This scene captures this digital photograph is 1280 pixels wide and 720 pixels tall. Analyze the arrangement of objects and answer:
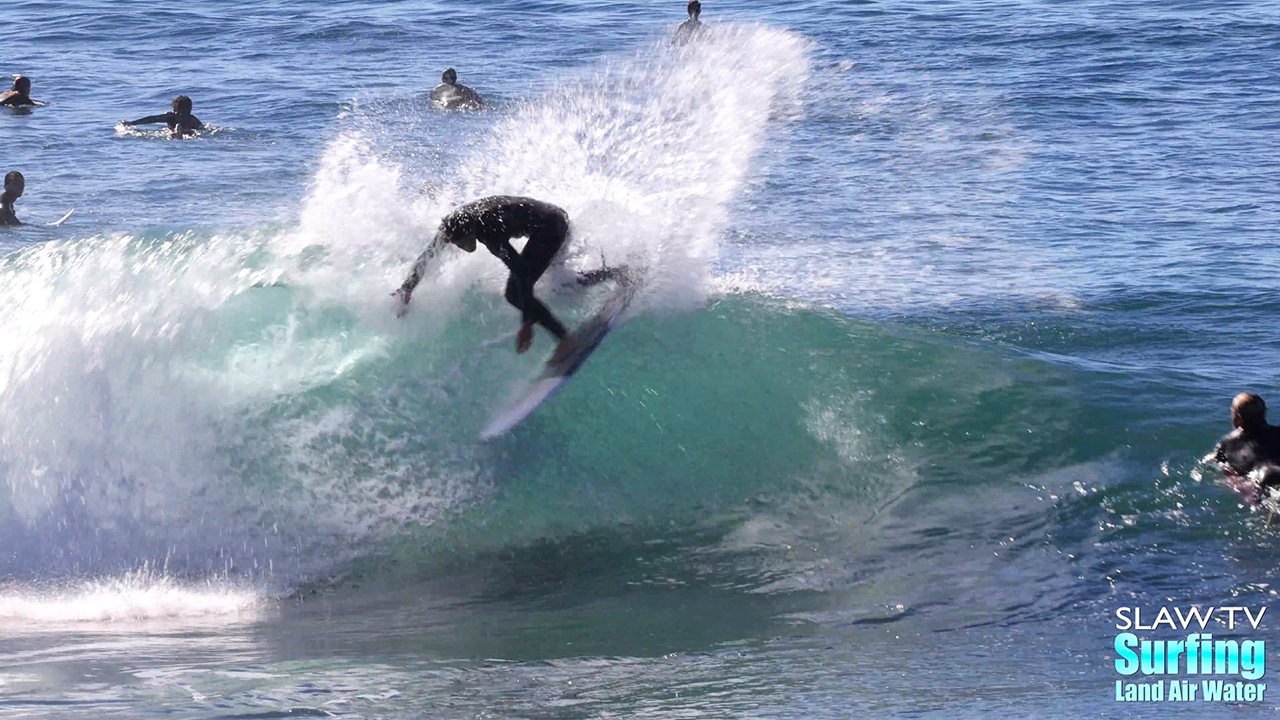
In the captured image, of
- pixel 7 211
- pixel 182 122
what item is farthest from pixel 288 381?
pixel 182 122

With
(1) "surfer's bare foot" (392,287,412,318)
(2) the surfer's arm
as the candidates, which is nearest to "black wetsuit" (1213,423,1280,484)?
(2) the surfer's arm

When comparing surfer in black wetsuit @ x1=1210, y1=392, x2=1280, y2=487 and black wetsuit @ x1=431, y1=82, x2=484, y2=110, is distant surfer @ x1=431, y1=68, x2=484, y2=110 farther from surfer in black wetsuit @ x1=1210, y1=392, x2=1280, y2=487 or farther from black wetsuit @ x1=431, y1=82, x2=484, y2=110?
surfer in black wetsuit @ x1=1210, y1=392, x2=1280, y2=487

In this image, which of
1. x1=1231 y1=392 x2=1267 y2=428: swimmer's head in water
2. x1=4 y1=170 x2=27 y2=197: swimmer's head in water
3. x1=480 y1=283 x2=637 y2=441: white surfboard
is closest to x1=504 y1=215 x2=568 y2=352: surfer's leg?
x1=480 y1=283 x2=637 y2=441: white surfboard

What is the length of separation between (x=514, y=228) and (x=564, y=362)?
1.16 metres

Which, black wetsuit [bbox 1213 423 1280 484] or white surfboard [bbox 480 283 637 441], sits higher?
white surfboard [bbox 480 283 637 441]

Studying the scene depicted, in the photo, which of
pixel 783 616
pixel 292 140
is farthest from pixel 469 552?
pixel 292 140

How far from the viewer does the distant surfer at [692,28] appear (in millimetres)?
20109

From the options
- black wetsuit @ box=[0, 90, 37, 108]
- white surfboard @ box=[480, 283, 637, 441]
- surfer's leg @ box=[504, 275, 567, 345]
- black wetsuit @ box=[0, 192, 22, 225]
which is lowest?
white surfboard @ box=[480, 283, 637, 441]

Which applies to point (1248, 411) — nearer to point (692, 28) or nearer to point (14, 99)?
point (692, 28)

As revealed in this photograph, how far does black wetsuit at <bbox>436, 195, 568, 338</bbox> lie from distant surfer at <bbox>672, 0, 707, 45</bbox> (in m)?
11.4

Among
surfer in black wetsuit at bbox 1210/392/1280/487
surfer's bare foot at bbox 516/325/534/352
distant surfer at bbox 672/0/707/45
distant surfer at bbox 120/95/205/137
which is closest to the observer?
surfer in black wetsuit at bbox 1210/392/1280/487

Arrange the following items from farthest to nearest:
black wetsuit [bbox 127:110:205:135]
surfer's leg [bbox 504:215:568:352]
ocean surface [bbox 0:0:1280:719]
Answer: black wetsuit [bbox 127:110:205:135] < surfer's leg [bbox 504:215:568:352] < ocean surface [bbox 0:0:1280:719]

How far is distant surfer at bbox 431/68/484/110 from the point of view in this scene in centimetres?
1953

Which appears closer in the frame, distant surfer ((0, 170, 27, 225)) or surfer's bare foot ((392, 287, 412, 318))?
surfer's bare foot ((392, 287, 412, 318))
